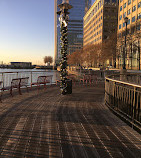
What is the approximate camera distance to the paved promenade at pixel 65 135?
296 cm

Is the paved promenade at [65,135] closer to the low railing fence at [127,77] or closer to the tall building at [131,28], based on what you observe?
the low railing fence at [127,77]

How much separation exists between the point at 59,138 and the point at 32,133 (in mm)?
802

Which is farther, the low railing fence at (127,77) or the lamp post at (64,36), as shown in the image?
the low railing fence at (127,77)

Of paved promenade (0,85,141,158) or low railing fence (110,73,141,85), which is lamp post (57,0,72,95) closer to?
low railing fence (110,73,141,85)

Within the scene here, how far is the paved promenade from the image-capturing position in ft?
9.70

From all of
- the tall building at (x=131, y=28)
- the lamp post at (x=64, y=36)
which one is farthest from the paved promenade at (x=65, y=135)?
the tall building at (x=131, y=28)

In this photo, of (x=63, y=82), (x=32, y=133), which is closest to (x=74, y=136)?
(x=32, y=133)

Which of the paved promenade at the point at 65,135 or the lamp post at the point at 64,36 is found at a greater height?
the lamp post at the point at 64,36

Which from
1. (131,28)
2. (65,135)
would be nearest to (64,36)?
(65,135)

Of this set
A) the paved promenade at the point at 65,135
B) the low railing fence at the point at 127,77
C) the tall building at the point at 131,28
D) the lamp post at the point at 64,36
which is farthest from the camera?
the tall building at the point at 131,28

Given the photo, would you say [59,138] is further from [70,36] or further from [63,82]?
[70,36]

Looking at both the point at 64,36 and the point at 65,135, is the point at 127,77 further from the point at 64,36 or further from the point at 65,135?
the point at 65,135

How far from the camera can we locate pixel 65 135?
12.1 ft

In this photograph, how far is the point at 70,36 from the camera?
16000cm
